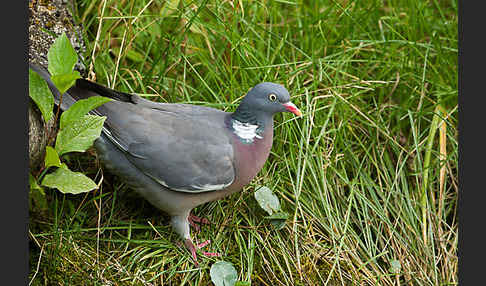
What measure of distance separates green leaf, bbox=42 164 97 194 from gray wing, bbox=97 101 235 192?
0.85 feet

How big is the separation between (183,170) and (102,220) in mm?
625

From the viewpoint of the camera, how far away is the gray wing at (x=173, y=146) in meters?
2.60

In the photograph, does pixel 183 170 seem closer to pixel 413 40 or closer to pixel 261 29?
pixel 261 29

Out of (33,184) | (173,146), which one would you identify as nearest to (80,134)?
(33,184)

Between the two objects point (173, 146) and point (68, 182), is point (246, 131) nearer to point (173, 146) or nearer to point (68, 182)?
point (173, 146)

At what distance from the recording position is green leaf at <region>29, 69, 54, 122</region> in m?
2.42

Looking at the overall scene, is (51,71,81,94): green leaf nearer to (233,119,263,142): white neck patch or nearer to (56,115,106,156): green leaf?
(56,115,106,156): green leaf

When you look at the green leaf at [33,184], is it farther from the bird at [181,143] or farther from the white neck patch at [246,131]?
the white neck patch at [246,131]

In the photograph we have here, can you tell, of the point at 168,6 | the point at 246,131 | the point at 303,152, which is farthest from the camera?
the point at 168,6

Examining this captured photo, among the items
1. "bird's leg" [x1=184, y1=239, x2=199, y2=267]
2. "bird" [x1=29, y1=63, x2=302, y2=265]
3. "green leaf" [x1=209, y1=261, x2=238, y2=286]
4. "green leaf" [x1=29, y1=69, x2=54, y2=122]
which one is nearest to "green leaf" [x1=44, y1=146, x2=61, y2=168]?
"green leaf" [x1=29, y1=69, x2=54, y2=122]

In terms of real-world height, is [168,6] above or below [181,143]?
above

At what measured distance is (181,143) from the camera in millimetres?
2629

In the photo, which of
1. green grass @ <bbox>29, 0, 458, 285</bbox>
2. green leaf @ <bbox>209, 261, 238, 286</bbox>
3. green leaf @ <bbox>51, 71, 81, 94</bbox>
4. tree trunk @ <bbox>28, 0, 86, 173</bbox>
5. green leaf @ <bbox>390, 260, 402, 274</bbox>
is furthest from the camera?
green leaf @ <bbox>390, 260, 402, 274</bbox>

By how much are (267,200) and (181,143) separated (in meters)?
0.59
